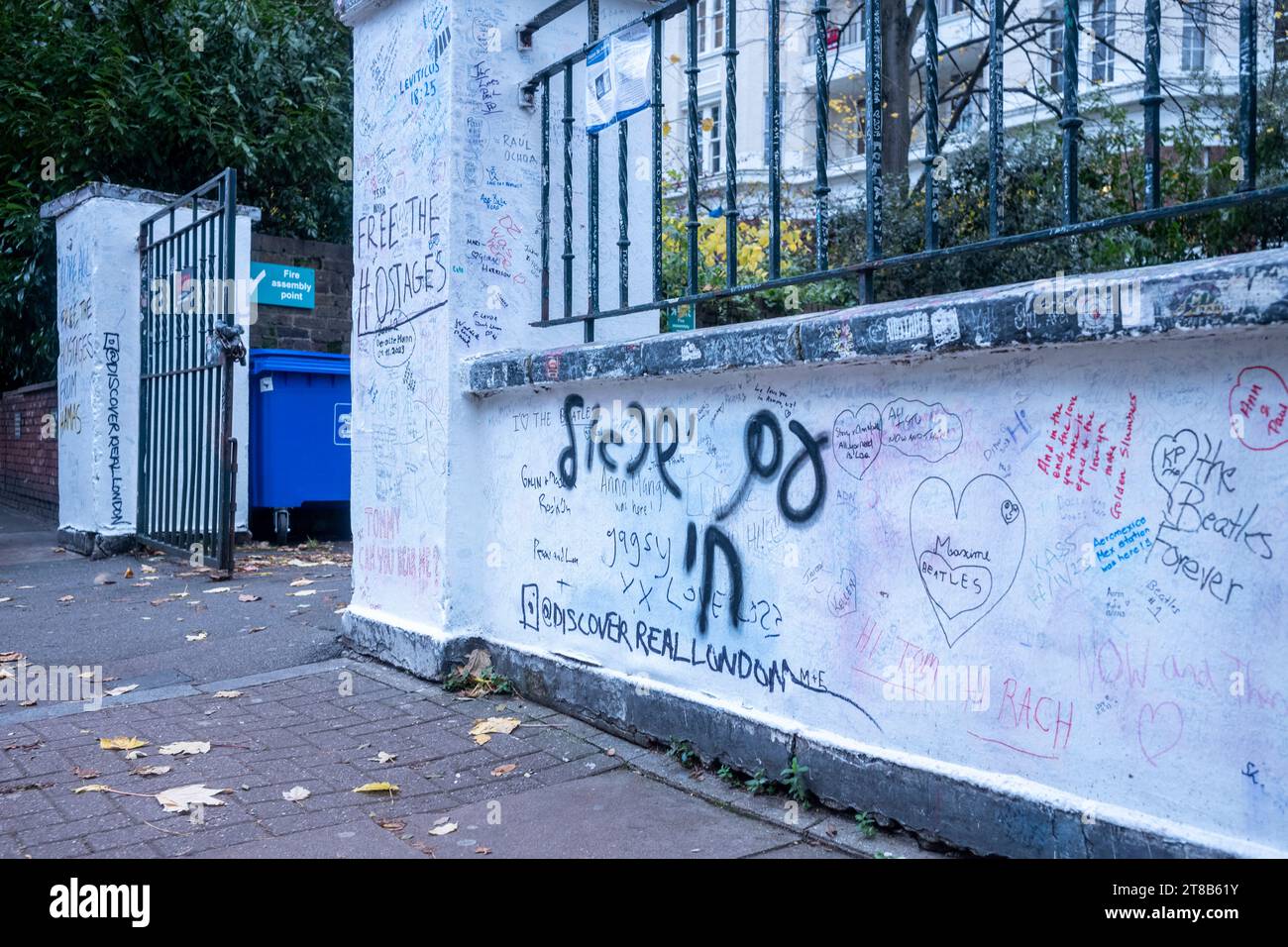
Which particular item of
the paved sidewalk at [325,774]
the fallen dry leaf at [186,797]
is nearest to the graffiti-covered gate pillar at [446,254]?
the paved sidewalk at [325,774]

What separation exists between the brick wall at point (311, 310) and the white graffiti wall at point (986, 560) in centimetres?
690

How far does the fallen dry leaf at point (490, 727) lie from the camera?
14.0ft

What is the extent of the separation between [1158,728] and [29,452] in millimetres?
13063

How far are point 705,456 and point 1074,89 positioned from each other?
5.24 ft

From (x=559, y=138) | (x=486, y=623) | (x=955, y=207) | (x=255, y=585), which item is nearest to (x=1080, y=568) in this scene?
(x=486, y=623)

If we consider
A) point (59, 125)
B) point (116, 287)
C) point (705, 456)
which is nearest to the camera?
point (705, 456)

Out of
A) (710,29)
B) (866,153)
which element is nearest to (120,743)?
(866,153)

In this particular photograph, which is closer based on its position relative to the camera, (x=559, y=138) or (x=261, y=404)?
(x=559, y=138)

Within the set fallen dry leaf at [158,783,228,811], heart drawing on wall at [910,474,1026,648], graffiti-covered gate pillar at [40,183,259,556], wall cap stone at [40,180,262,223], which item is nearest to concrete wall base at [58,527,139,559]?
graffiti-covered gate pillar at [40,183,259,556]

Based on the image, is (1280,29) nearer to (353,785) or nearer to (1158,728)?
(1158,728)

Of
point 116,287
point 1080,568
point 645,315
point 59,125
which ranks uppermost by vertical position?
point 59,125

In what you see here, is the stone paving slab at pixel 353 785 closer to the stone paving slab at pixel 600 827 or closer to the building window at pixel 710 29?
the stone paving slab at pixel 600 827

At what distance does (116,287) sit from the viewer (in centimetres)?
928

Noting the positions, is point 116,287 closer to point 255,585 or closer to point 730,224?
point 255,585
